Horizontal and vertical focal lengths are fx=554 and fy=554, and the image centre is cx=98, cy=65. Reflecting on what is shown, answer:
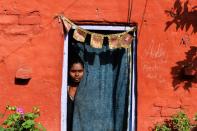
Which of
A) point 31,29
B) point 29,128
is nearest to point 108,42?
point 31,29

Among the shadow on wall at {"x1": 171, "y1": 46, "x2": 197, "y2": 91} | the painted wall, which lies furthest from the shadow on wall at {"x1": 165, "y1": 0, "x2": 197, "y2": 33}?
the shadow on wall at {"x1": 171, "y1": 46, "x2": 197, "y2": 91}

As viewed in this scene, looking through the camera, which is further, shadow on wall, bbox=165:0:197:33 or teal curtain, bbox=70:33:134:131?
teal curtain, bbox=70:33:134:131

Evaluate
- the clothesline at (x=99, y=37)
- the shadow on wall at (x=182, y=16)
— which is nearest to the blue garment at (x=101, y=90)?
the clothesline at (x=99, y=37)

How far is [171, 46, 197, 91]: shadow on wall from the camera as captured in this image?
7.79 metres

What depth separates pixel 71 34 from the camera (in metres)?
7.88

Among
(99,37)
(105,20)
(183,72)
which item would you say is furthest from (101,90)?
(183,72)

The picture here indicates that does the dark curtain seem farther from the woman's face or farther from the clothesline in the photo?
the clothesline

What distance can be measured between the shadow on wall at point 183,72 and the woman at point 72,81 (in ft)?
4.30

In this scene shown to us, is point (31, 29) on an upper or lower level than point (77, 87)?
upper

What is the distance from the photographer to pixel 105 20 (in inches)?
301

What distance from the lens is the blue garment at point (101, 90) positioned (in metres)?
7.87

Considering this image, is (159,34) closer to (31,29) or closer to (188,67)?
(188,67)

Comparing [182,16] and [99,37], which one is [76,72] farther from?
[182,16]

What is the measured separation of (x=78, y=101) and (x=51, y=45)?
898mm
